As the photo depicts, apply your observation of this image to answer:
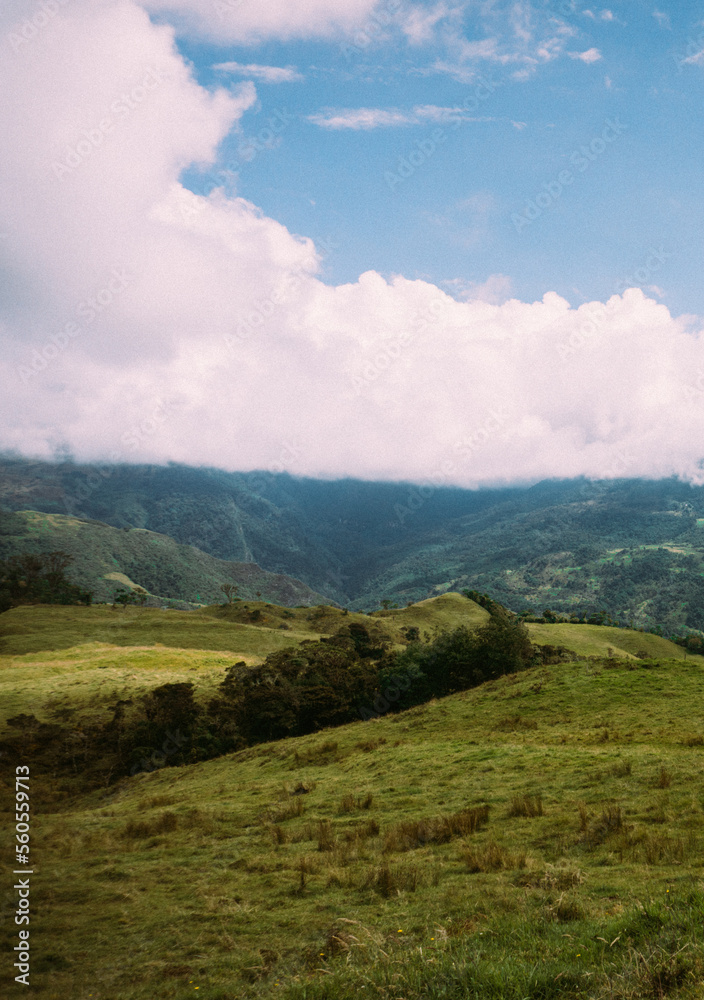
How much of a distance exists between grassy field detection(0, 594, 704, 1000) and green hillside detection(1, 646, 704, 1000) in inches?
1.8

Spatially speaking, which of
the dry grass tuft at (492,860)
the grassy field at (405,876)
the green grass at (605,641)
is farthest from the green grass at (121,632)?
the dry grass tuft at (492,860)

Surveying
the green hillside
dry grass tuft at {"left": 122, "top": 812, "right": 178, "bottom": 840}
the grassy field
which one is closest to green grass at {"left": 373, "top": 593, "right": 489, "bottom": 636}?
the grassy field

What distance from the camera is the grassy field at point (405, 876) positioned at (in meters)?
6.30

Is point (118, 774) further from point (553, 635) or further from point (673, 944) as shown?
point (553, 635)

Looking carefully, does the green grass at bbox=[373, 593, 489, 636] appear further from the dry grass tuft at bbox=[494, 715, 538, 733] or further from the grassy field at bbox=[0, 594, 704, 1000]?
the grassy field at bbox=[0, 594, 704, 1000]

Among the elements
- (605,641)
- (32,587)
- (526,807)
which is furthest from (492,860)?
(32,587)

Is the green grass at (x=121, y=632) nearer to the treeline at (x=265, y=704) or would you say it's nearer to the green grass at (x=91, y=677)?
the green grass at (x=91, y=677)

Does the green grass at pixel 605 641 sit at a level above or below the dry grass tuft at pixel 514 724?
below

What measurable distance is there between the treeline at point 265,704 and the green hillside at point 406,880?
19.7 m

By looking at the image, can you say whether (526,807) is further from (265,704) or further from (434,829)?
(265,704)

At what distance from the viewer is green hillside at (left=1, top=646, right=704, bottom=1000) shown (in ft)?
20.5

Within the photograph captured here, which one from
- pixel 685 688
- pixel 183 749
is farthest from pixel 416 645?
pixel 685 688

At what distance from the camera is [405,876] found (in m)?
10.3

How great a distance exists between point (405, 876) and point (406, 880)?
224 mm
